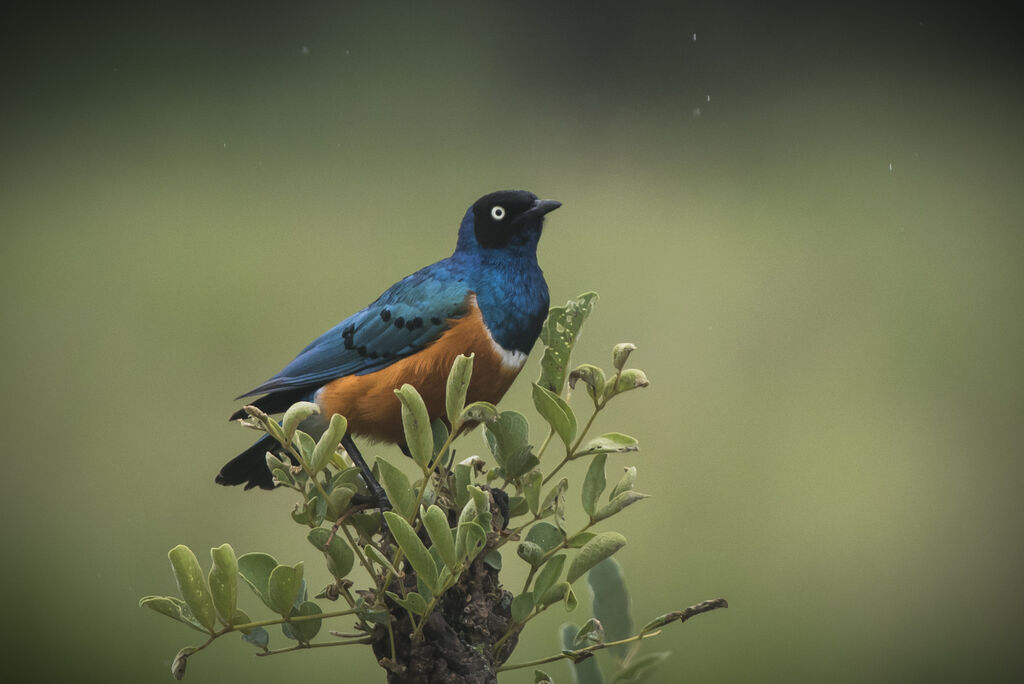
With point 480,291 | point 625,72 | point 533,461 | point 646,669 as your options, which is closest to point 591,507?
point 533,461

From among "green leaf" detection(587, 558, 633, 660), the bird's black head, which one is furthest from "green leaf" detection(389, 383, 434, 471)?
the bird's black head

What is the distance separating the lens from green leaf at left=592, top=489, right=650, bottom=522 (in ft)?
2.17

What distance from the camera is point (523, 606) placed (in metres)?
0.68

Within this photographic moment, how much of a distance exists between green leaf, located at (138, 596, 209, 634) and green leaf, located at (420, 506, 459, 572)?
17cm

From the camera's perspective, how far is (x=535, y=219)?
947mm

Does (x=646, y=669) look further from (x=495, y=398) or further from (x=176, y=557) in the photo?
(x=176, y=557)

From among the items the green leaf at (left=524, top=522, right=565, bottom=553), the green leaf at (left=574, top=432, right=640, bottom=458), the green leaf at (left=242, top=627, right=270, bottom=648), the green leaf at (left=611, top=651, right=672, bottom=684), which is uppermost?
the green leaf at (left=574, top=432, right=640, bottom=458)

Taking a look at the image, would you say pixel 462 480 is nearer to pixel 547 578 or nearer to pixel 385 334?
pixel 547 578

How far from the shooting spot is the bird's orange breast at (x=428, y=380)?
919 millimetres

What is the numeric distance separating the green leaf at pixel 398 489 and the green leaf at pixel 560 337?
169 millimetres

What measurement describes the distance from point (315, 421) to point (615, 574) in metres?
0.35

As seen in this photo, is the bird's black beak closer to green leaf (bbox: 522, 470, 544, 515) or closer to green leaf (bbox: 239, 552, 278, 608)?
green leaf (bbox: 522, 470, 544, 515)

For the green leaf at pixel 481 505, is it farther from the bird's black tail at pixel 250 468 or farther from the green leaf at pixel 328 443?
the bird's black tail at pixel 250 468

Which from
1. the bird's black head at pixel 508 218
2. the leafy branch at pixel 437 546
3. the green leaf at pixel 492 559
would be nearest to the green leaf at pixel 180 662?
the leafy branch at pixel 437 546
